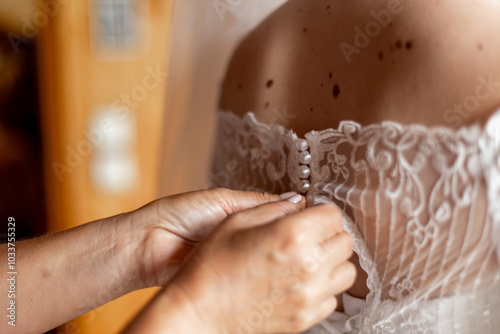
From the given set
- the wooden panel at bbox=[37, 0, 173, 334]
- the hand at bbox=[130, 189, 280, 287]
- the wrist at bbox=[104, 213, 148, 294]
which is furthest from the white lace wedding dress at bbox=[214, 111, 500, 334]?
the wooden panel at bbox=[37, 0, 173, 334]

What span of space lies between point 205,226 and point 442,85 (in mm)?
348

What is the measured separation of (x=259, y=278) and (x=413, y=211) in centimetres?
19

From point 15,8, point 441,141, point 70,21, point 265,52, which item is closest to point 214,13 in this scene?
point 265,52

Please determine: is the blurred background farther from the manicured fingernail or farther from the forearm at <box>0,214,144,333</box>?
the manicured fingernail

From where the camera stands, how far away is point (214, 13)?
0.88m

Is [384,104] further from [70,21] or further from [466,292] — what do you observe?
[70,21]

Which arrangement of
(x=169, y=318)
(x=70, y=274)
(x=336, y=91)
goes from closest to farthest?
(x=169, y=318), (x=336, y=91), (x=70, y=274)

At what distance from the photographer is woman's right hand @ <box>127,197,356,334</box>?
45cm

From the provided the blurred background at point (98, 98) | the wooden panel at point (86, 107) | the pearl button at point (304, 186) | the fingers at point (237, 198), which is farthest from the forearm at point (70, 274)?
the wooden panel at point (86, 107)

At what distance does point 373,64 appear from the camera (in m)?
0.53

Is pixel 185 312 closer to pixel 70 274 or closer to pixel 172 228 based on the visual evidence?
pixel 172 228

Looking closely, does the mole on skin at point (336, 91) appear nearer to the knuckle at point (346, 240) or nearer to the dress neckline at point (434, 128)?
the dress neckline at point (434, 128)

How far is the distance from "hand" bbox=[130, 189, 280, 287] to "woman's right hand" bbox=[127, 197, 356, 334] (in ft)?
0.45

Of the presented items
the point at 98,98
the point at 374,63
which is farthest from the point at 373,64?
the point at 98,98
